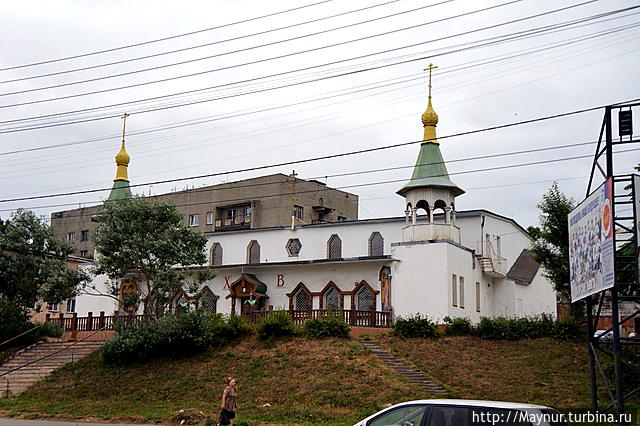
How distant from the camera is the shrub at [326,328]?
33.4 metres

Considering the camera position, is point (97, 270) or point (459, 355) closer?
point (459, 355)

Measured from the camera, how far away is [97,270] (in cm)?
3359

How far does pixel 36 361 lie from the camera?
114 ft

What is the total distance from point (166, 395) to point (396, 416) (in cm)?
1745

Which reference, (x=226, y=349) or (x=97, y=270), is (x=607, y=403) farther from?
(x=97, y=270)

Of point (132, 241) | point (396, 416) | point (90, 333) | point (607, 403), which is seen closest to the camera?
point (396, 416)

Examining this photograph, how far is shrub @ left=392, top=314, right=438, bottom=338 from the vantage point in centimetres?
3338

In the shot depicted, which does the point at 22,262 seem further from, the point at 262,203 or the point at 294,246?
the point at 262,203

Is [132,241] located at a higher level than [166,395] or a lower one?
higher

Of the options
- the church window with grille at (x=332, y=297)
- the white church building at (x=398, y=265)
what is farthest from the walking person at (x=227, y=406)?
the church window with grille at (x=332, y=297)

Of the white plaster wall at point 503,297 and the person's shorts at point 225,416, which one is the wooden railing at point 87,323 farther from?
the white plaster wall at point 503,297

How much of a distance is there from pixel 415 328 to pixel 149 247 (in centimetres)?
1203

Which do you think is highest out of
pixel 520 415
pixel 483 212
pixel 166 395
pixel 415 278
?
pixel 483 212

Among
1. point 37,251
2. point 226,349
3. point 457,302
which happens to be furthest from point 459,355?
point 37,251
